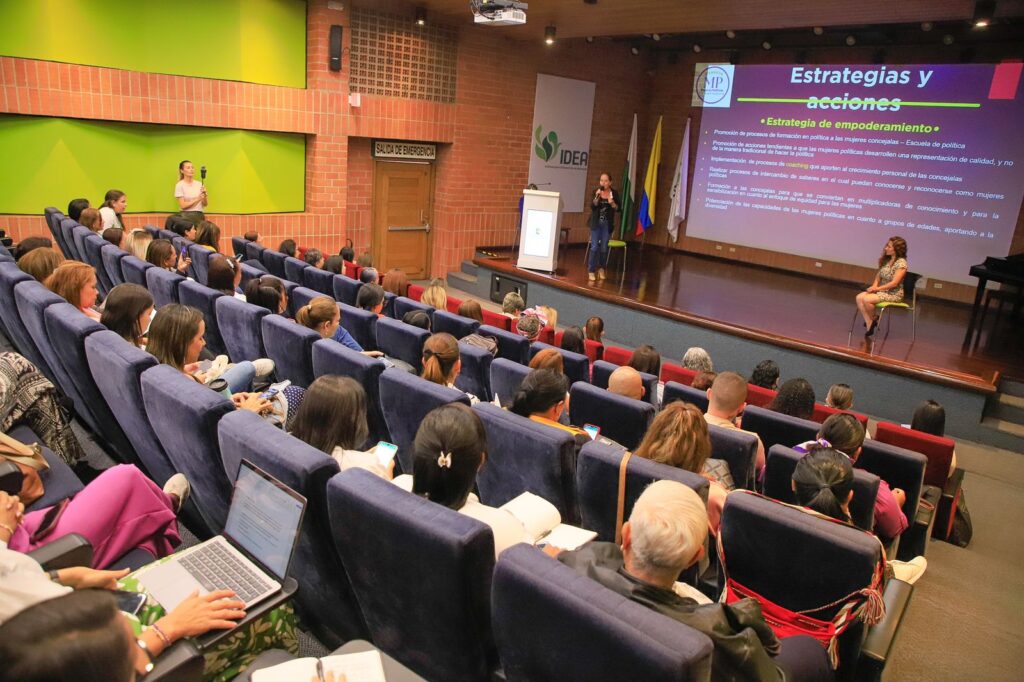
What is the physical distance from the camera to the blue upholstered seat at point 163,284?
4578mm

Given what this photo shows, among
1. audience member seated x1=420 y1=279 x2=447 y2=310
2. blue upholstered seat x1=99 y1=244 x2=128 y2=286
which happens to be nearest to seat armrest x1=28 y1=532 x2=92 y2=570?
audience member seated x1=420 y1=279 x2=447 y2=310

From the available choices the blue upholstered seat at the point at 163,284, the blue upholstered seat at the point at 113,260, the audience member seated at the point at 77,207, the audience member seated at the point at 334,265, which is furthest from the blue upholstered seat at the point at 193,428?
the audience member seated at the point at 77,207

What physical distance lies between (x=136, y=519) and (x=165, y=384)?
0.46 meters

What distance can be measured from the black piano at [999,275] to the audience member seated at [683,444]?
245 inches

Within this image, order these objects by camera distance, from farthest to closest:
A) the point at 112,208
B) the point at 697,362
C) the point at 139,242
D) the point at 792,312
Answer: the point at 792,312
the point at 112,208
the point at 139,242
the point at 697,362

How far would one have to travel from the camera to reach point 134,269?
492 centimetres

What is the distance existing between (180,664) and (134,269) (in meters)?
4.17

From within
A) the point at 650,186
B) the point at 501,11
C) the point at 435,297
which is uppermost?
the point at 501,11

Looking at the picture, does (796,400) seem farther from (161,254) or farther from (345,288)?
(161,254)

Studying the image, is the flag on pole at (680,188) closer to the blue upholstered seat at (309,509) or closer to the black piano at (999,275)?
the black piano at (999,275)

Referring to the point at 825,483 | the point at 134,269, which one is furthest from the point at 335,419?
the point at 134,269

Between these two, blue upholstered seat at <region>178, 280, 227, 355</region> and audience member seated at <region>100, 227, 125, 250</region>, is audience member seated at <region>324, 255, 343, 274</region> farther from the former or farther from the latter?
blue upholstered seat at <region>178, 280, 227, 355</region>

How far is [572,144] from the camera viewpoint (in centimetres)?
1167

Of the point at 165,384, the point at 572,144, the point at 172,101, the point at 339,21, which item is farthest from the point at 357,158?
the point at 165,384
